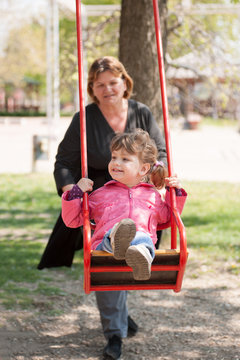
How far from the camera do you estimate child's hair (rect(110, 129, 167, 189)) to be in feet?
10.3

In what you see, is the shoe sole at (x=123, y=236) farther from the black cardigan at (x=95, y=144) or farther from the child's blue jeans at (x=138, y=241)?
the black cardigan at (x=95, y=144)

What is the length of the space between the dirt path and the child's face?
4.61ft

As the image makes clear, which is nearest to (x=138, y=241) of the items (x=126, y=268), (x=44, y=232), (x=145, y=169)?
(x=126, y=268)

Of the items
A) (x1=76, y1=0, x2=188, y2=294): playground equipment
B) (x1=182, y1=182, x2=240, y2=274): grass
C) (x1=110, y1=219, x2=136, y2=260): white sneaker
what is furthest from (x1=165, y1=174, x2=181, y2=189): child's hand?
(x1=182, y1=182, x2=240, y2=274): grass

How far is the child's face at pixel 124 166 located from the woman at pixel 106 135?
578 millimetres

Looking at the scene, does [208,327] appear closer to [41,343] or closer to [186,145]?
[41,343]

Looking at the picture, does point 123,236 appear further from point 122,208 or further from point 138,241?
point 122,208

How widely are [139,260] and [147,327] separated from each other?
5.74ft

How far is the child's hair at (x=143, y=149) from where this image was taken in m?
3.15

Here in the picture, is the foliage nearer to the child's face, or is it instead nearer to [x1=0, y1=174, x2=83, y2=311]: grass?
[x1=0, y1=174, x2=83, y2=311]: grass

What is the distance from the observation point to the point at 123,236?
2768 millimetres

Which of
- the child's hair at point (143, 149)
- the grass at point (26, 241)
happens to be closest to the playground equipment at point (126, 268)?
the child's hair at point (143, 149)

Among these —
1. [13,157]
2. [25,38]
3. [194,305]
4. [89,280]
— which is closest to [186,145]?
[13,157]

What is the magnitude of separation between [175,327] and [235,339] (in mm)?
502
